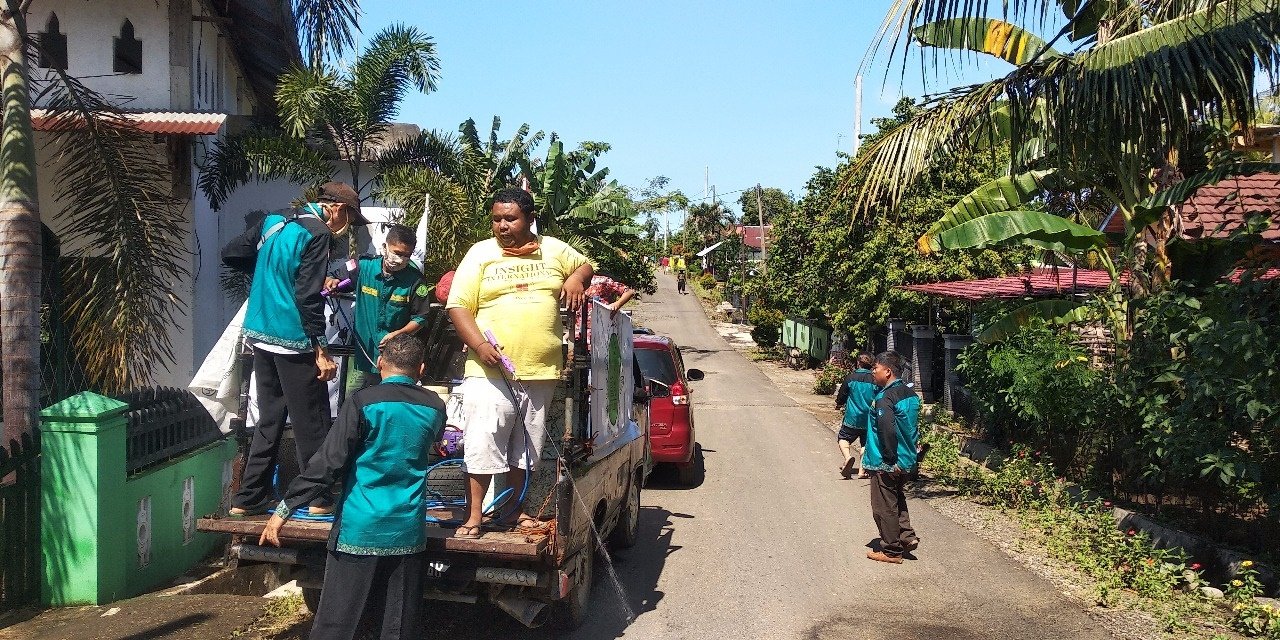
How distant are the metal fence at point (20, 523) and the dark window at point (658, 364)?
637 cm

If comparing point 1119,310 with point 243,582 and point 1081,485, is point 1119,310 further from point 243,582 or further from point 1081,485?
point 243,582

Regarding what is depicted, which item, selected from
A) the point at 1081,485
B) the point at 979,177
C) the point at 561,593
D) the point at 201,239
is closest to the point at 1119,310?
the point at 1081,485

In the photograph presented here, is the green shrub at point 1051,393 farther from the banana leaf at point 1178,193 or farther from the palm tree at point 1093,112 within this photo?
the banana leaf at point 1178,193

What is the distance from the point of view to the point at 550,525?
5520 mm

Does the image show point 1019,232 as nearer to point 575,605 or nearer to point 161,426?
point 575,605

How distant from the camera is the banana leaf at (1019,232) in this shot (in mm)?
9812

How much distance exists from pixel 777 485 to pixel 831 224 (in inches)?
484

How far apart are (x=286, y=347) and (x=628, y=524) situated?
358cm

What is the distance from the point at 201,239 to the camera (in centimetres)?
1402

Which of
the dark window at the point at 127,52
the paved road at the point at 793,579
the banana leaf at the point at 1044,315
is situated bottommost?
the paved road at the point at 793,579

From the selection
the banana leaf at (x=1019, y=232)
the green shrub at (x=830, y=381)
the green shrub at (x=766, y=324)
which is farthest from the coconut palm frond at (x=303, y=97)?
the green shrub at (x=766, y=324)

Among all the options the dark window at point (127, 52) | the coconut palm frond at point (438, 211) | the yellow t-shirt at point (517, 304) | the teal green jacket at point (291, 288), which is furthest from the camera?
the dark window at point (127, 52)

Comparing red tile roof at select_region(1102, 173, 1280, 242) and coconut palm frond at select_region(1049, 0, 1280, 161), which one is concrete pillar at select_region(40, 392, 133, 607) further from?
red tile roof at select_region(1102, 173, 1280, 242)

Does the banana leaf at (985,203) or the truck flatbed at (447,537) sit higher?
the banana leaf at (985,203)
